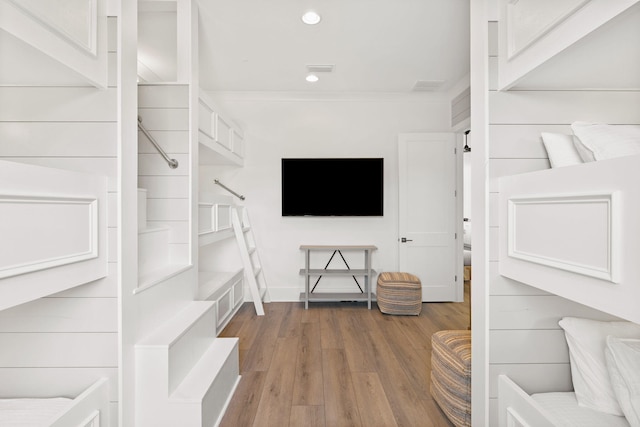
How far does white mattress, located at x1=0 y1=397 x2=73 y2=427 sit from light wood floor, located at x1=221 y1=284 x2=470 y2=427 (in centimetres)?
84

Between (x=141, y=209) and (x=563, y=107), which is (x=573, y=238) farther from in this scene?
(x=141, y=209)

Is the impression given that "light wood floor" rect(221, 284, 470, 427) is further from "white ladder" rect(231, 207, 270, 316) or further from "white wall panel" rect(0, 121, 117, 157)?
"white wall panel" rect(0, 121, 117, 157)

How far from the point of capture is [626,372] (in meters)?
1.07

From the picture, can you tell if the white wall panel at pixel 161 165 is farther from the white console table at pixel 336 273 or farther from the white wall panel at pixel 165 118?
the white console table at pixel 336 273

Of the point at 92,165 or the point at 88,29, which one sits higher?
the point at 88,29

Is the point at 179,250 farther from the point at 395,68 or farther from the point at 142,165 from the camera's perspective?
the point at 395,68

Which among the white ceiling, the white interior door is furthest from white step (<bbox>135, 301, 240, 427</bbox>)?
the white interior door

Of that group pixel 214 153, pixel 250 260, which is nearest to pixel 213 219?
pixel 214 153

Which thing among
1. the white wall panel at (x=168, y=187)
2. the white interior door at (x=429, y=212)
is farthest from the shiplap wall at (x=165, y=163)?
the white interior door at (x=429, y=212)

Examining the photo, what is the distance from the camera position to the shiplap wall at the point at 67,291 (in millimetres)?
1266

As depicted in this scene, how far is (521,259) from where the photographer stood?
1.16 metres

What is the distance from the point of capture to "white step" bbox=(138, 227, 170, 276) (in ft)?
6.11

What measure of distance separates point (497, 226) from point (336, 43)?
2263mm

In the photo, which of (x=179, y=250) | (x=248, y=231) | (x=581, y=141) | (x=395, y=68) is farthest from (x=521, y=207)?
(x=248, y=231)
